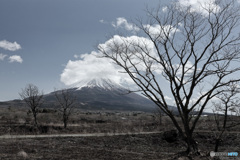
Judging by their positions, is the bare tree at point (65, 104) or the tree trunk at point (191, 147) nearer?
the tree trunk at point (191, 147)

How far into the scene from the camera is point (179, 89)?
12641mm

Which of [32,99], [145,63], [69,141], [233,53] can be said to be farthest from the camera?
[32,99]

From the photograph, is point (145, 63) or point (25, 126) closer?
point (145, 63)

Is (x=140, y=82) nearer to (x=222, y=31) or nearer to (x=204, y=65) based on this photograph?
(x=204, y=65)

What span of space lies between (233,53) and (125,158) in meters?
8.17

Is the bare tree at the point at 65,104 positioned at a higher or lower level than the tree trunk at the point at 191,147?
higher

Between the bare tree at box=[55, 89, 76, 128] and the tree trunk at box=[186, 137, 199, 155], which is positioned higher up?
the bare tree at box=[55, 89, 76, 128]

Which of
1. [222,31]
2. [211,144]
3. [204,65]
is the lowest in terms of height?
[211,144]

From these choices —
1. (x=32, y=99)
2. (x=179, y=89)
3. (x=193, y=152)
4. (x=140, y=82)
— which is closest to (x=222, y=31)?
(x=179, y=89)

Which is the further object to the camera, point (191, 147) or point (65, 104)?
point (65, 104)

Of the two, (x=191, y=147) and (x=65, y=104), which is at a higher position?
(x=65, y=104)

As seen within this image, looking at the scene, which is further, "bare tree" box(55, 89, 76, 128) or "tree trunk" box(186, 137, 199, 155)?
"bare tree" box(55, 89, 76, 128)

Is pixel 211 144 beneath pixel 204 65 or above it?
beneath

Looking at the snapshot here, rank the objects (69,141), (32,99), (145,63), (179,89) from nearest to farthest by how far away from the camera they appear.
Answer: (179,89) < (145,63) < (69,141) < (32,99)
